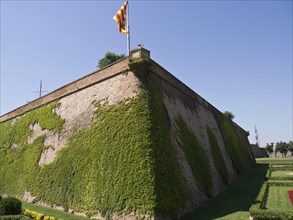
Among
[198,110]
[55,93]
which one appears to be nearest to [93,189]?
[55,93]

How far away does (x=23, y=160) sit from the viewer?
18.0m

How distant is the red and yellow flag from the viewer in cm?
1384

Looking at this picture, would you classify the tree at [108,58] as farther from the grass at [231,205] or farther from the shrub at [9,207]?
the shrub at [9,207]

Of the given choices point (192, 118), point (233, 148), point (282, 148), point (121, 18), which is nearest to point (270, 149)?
point (282, 148)

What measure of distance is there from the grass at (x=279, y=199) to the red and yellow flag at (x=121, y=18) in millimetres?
11113

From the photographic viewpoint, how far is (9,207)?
36.1ft

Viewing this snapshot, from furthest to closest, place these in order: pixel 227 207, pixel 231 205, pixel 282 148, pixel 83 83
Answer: pixel 282 148
pixel 83 83
pixel 231 205
pixel 227 207

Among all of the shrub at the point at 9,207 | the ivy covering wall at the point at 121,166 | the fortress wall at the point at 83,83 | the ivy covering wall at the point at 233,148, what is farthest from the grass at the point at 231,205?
the ivy covering wall at the point at 233,148

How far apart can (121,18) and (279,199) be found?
12608mm

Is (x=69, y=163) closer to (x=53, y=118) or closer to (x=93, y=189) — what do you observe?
(x=93, y=189)

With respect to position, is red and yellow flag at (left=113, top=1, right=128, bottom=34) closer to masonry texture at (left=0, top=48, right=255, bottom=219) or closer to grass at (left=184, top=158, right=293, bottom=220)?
masonry texture at (left=0, top=48, right=255, bottom=219)

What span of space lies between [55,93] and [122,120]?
770 centimetres

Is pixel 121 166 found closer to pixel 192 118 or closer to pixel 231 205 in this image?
pixel 231 205

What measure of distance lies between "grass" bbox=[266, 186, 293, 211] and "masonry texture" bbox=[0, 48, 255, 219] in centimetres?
299
